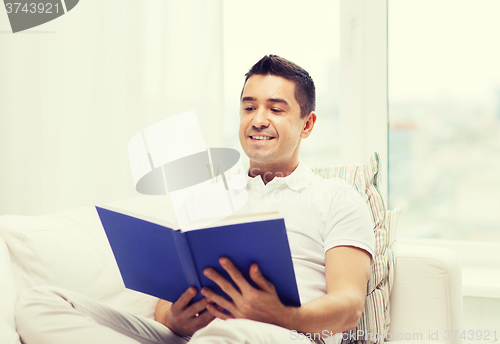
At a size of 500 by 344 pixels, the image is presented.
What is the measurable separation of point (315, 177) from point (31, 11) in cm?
160

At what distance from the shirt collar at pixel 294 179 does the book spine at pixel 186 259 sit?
0.49m

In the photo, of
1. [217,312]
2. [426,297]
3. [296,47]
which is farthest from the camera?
[296,47]

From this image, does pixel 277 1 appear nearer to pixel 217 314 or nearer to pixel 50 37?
pixel 50 37

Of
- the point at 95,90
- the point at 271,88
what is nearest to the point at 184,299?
the point at 271,88

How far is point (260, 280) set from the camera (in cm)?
82

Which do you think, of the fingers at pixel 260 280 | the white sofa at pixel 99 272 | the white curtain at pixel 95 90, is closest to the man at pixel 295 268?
the fingers at pixel 260 280

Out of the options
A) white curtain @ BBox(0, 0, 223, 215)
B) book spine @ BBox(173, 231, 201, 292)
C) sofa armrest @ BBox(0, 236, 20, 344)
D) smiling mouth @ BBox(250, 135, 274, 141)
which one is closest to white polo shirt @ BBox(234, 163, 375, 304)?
smiling mouth @ BBox(250, 135, 274, 141)

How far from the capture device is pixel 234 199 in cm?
134

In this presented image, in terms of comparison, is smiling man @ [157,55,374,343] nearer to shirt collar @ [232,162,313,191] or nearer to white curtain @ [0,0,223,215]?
shirt collar @ [232,162,313,191]

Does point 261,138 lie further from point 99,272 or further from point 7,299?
point 7,299

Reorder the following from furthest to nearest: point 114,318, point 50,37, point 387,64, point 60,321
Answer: point 387,64 → point 50,37 → point 114,318 → point 60,321

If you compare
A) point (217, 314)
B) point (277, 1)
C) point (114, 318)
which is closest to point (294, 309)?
point (217, 314)

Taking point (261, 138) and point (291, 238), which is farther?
point (261, 138)

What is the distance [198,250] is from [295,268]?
414 millimetres
